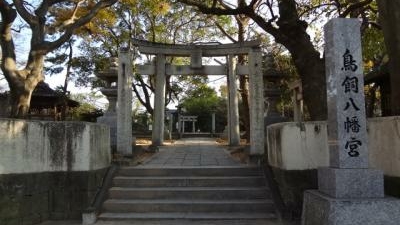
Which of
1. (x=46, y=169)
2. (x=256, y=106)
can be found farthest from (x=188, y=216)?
(x=256, y=106)

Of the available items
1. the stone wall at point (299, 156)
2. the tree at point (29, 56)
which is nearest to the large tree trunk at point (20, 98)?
the tree at point (29, 56)

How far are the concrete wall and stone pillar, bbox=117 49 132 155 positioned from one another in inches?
209

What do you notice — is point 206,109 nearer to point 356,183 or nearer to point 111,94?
point 111,94

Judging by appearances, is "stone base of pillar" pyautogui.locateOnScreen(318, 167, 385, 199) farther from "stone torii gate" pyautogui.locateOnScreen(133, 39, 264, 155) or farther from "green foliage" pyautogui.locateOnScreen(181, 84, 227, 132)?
"green foliage" pyautogui.locateOnScreen(181, 84, 227, 132)

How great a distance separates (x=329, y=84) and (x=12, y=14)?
1063cm

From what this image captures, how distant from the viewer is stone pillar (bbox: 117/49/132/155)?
12695 millimetres

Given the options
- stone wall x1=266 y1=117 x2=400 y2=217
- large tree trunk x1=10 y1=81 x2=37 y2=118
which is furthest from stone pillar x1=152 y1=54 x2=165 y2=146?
stone wall x1=266 y1=117 x2=400 y2=217

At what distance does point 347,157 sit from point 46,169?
18.3 feet

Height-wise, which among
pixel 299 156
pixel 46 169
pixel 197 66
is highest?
pixel 197 66

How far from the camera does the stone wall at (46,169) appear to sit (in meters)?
7.69

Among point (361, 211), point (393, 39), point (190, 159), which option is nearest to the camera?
point (361, 211)

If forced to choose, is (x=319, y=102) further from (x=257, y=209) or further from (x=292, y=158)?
(x=257, y=209)

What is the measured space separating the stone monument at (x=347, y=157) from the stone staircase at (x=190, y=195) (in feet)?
6.61

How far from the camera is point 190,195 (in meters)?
8.96
